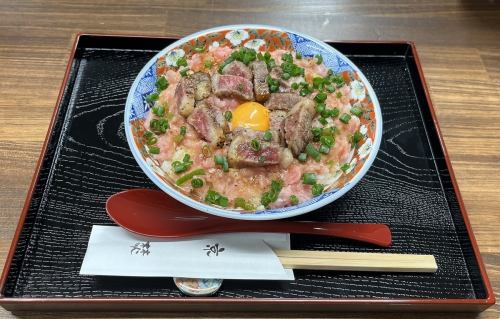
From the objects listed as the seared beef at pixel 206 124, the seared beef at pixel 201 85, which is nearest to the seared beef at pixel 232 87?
the seared beef at pixel 201 85

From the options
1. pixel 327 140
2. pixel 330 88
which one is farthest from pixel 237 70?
pixel 327 140

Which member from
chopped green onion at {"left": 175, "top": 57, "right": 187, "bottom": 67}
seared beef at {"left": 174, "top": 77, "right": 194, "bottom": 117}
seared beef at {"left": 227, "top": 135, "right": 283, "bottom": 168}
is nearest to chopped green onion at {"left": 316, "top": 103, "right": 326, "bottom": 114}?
seared beef at {"left": 227, "top": 135, "right": 283, "bottom": 168}

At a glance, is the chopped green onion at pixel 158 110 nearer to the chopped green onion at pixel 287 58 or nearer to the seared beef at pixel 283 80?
the seared beef at pixel 283 80

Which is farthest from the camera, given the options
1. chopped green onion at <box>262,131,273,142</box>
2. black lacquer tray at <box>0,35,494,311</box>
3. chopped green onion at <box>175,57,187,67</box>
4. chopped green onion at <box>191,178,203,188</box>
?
chopped green onion at <box>175,57,187,67</box>

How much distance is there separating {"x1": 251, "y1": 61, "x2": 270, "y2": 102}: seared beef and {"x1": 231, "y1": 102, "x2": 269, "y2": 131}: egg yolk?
57 mm

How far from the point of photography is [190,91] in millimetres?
2273

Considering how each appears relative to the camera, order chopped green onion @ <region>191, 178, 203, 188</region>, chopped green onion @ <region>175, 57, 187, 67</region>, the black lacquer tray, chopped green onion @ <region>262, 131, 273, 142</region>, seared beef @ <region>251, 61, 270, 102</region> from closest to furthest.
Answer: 1. the black lacquer tray
2. chopped green onion @ <region>191, 178, 203, 188</region>
3. chopped green onion @ <region>262, 131, 273, 142</region>
4. seared beef @ <region>251, 61, 270, 102</region>
5. chopped green onion @ <region>175, 57, 187, 67</region>

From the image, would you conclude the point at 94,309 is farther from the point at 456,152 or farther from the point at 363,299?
the point at 456,152

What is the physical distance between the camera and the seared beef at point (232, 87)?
7.54ft

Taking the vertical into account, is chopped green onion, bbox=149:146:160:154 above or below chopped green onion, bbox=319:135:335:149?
below

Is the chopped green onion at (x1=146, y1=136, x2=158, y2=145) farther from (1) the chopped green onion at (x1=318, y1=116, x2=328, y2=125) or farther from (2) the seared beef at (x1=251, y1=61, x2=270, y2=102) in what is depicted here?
(1) the chopped green onion at (x1=318, y1=116, x2=328, y2=125)

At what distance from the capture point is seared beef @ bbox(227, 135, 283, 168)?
2027mm

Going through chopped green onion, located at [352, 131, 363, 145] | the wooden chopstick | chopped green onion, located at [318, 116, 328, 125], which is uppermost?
chopped green onion, located at [318, 116, 328, 125]

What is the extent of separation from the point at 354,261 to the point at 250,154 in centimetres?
67
